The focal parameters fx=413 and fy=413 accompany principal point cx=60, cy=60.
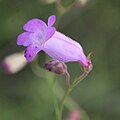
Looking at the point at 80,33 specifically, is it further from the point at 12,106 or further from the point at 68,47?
the point at 68,47

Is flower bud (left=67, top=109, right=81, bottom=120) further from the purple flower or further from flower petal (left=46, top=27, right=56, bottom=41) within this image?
flower petal (left=46, top=27, right=56, bottom=41)

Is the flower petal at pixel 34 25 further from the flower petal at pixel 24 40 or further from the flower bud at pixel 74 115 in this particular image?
the flower bud at pixel 74 115

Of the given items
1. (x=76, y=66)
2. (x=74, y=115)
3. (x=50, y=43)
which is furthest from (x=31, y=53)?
(x=76, y=66)

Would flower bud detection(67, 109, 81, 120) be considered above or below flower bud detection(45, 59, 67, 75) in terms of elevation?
below

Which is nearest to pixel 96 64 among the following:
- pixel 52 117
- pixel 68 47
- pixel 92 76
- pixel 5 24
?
pixel 92 76

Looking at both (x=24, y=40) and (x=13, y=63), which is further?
(x=13, y=63)

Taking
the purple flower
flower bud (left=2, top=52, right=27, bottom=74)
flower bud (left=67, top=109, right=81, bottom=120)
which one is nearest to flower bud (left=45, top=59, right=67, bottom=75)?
the purple flower

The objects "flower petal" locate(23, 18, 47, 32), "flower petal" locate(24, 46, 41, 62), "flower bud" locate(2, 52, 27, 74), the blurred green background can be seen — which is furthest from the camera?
the blurred green background

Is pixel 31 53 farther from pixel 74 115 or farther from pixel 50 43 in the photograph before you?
pixel 74 115
